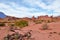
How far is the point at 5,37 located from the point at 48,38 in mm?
4953

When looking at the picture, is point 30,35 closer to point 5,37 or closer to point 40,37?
point 40,37

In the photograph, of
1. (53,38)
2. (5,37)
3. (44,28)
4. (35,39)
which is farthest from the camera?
(44,28)

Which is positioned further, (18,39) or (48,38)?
(48,38)

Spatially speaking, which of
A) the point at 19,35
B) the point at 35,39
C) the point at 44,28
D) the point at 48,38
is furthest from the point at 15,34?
the point at 44,28

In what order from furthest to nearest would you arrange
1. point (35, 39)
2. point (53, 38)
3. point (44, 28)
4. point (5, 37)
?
1. point (44, 28)
2. point (53, 38)
3. point (35, 39)
4. point (5, 37)

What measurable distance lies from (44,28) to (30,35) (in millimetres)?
9178

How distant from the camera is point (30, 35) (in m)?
19.0

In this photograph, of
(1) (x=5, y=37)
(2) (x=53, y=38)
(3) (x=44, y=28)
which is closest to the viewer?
(1) (x=5, y=37)

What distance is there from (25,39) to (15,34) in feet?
3.84

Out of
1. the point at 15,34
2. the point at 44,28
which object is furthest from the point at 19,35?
the point at 44,28

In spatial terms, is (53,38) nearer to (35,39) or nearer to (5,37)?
(35,39)

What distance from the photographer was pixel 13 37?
17828 millimetres

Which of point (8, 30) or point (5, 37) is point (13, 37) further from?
point (8, 30)

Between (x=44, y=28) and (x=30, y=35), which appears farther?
(x=44, y=28)
